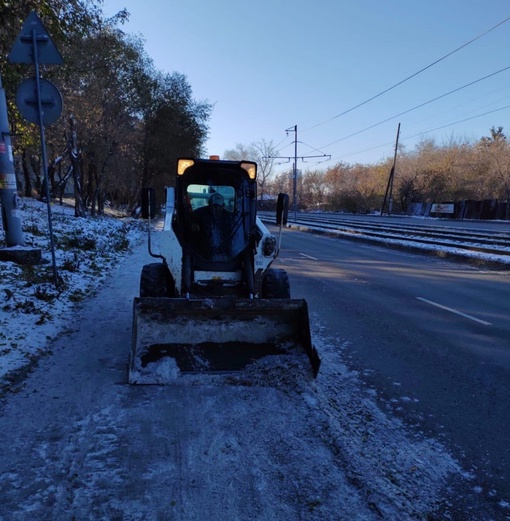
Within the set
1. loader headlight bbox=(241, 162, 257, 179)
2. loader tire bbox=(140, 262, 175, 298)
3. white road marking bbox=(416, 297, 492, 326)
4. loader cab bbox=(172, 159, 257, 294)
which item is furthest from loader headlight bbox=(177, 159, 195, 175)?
white road marking bbox=(416, 297, 492, 326)

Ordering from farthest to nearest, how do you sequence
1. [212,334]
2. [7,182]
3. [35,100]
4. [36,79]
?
[7,182] < [35,100] < [36,79] < [212,334]

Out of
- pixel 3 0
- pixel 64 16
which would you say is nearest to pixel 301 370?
pixel 3 0

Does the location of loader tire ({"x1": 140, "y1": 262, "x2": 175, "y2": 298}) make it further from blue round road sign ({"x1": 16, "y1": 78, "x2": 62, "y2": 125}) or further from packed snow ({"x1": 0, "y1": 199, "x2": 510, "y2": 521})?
blue round road sign ({"x1": 16, "y1": 78, "x2": 62, "y2": 125})

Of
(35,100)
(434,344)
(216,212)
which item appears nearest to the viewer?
(434,344)

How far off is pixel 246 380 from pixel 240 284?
1.70 metres

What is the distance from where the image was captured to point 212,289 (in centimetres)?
540

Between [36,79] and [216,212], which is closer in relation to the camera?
[216,212]

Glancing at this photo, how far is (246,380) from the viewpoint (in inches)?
158

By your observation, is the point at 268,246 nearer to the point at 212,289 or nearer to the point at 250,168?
the point at 212,289

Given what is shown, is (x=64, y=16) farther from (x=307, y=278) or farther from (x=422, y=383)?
(x=422, y=383)

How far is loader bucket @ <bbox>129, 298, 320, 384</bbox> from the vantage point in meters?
4.13

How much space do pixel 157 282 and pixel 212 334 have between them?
→ 1.41 m

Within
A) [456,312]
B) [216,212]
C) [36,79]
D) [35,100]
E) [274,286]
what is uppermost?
[36,79]

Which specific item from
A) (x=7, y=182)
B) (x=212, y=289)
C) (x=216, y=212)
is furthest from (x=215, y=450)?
(x=7, y=182)
